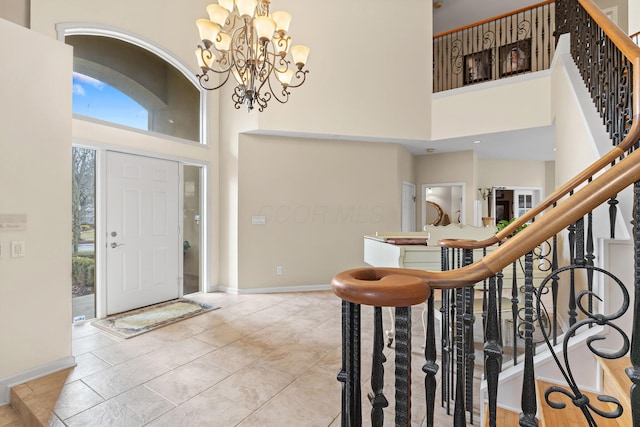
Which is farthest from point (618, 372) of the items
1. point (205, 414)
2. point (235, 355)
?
point (235, 355)

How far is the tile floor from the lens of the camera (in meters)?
2.06

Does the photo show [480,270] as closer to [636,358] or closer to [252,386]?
[636,358]

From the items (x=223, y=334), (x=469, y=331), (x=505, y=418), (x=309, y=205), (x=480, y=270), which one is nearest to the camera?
(x=480, y=270)

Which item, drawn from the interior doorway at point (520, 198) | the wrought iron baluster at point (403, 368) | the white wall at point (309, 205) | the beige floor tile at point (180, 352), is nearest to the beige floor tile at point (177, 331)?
the beige floor tile at point (180, 352)

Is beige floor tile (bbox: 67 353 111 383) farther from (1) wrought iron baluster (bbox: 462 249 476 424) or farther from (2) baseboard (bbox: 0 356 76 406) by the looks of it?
(1) wrought iron baluster (bbox: 462 249 476 424)

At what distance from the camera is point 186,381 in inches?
96.7

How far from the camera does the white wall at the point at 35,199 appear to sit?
2.33 meters

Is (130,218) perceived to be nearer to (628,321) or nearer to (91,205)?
(91,205)

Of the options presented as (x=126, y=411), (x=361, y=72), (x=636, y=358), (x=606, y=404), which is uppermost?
(x=361, y=72)

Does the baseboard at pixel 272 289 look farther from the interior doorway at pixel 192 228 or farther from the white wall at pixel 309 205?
the interior doorway at pixel 192 228

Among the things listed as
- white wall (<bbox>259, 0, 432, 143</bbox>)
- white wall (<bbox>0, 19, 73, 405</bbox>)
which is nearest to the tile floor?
white wall (<bbox>0, 19, 73, 405</bbox>)

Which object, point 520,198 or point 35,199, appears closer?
point 35,199

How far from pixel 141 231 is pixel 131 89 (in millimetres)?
1872

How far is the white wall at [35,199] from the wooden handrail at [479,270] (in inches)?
109
